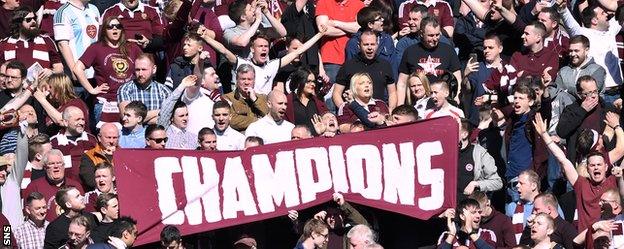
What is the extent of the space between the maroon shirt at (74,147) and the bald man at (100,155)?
0.31 metres

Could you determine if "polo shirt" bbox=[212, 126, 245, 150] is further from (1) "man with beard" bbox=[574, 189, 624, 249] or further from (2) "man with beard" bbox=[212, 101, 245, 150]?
(1) "man with beard" bbox=[574, 189, 624, 249]

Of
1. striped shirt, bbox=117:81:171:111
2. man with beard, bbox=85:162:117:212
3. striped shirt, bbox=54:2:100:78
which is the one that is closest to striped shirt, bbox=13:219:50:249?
man with beard, bbox=85:162:117:212

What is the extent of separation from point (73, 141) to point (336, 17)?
12.6ft

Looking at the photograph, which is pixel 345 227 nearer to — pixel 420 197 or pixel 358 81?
pixel 420 197

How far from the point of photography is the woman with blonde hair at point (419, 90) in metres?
22.2

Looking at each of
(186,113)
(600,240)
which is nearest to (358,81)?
(186,113)

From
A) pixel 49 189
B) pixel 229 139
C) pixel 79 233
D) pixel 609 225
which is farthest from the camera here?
pixel 229 139

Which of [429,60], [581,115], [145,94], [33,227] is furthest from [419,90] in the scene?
[33,227]

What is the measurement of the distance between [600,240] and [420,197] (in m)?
1.67

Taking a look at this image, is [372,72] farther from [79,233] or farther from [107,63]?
[79,233]

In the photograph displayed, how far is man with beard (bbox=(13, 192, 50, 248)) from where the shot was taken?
20.5 m

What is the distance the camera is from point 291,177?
2034cm

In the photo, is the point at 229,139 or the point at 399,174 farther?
the point at 229,139

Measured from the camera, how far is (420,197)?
20.2 metres
